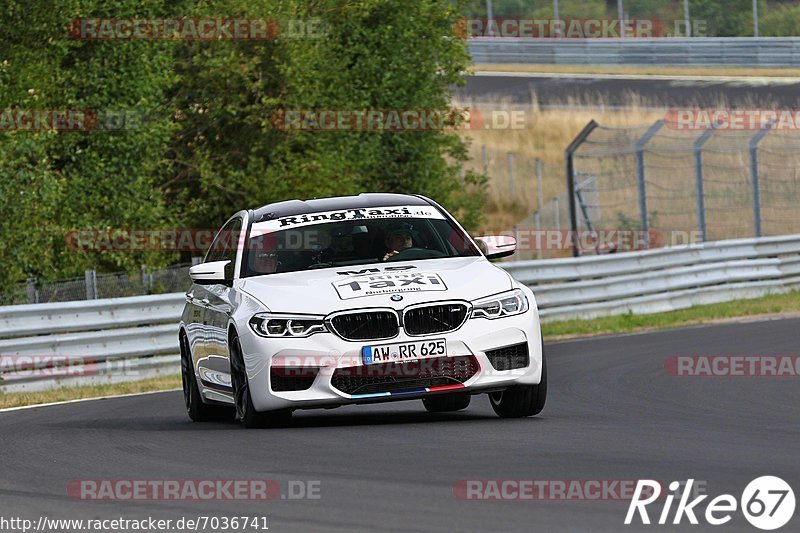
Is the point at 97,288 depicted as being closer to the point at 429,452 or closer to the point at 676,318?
the point at 676,318

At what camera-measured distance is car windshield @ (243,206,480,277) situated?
10820 mm

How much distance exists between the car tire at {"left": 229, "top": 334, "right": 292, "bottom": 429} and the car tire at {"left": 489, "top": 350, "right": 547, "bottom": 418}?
1371 millimetres

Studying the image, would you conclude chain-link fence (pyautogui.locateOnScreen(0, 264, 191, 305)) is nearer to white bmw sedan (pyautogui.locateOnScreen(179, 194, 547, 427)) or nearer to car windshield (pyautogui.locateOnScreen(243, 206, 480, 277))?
car windshield (pyautogui.locateOnScreen(243, 206, 480, 277))

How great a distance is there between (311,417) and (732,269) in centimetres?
1481

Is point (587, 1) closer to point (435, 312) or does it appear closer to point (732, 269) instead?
point (732, 269)

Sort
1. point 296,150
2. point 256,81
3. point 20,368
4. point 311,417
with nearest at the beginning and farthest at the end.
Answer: point 311,417
point 20,368
point 256,81
point 296,150

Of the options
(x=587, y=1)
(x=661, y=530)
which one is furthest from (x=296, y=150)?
(x=587, y=1)

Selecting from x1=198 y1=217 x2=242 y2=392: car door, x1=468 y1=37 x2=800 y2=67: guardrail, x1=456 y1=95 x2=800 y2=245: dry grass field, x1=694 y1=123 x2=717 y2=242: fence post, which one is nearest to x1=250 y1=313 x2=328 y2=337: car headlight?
x1=198 y1=217 x2=242 y2=392: car door

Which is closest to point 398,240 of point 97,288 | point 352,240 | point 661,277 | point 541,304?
point 352,240

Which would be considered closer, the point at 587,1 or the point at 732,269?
the point at 732,269

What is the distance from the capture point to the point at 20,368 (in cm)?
1744

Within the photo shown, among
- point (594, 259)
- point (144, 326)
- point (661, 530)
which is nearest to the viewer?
point (661, 530)

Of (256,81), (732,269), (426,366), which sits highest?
(256,81)

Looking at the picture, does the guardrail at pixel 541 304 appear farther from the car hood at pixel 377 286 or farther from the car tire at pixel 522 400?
the car tire at pixel 522 400
